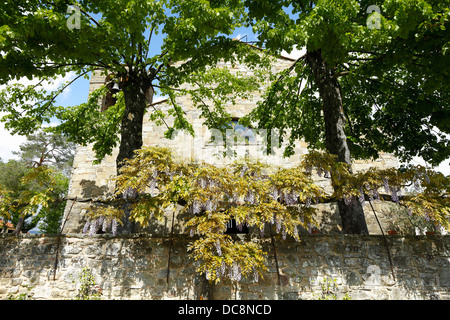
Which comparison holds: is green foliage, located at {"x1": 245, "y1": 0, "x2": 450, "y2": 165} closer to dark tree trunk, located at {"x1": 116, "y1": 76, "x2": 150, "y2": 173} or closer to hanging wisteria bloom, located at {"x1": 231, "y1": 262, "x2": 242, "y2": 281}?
dark tree trunk, located at {"x1": 116, "y1": 76, "x2": 150, "y2": 173}

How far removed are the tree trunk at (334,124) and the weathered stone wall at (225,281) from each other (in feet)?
2.02

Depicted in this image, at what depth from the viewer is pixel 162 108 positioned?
9.55m

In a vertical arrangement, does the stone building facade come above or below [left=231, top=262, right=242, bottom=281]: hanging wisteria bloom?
above

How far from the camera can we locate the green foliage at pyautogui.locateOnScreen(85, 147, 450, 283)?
4586mm

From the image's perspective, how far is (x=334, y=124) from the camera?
20.4 feet

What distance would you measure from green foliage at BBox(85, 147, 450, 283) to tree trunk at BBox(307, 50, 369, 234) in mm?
565

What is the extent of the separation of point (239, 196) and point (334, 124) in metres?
2.94

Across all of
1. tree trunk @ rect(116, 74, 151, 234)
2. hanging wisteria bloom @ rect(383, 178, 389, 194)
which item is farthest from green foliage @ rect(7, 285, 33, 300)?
hanging wisteria bloom @ rect(383, 178, 389, 194)

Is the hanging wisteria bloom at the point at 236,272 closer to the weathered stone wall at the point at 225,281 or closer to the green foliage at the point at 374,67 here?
the weathered stone wall at the point at 225,281

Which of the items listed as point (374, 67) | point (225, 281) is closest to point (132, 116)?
point (225, 281)

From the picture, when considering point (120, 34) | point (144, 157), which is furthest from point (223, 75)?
point (144, 157)

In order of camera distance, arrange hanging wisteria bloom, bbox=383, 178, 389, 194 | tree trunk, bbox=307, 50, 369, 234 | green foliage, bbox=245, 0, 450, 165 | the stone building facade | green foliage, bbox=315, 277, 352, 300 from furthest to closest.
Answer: the stone building facade → tree trunk, bbox=307, 50, 369, 234 → hanging wisteria bloom, bbox=383, 178, 389, 194 → green foliage, bbox=315, 277, 352, 300 → green foliage, bbox=245, 0, 450, 165

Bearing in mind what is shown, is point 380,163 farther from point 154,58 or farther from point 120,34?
point 120,34
